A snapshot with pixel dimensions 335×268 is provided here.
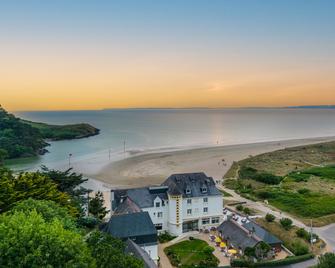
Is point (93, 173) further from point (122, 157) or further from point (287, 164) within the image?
point (287, 164)

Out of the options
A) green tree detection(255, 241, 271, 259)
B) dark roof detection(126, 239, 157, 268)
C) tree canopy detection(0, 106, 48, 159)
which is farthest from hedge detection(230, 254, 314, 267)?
tree canopy detection(0, 106, 48, 159)

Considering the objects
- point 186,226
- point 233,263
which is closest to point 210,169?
point 186,226

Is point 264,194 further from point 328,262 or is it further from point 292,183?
point 328,262

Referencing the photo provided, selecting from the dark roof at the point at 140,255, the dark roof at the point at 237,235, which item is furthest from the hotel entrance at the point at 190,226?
the dark roof at the point at 140,255

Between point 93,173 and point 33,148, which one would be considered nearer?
point 93,173

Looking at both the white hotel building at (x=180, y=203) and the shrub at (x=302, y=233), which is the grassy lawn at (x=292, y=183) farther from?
the white hotel building at (x=180, y=203)

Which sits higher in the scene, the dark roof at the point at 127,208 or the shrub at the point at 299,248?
the dark roof at the point at 127,208
